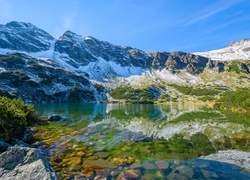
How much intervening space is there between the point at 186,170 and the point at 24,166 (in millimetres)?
17353

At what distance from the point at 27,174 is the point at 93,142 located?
24.8 meters

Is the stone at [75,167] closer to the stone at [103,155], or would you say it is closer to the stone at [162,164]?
the stone at [103,155]

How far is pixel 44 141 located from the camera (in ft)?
125

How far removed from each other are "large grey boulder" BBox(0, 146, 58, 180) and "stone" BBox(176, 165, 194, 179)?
14.8 meters

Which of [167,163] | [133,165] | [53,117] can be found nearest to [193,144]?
[167,163]

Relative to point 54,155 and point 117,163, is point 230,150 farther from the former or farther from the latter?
point 54,155

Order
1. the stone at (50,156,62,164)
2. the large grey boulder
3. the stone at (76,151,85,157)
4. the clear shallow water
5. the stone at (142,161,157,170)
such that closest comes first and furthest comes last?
the large grey boulder < the clear shallow water < the stone at (142,161,157,170) < the stone at (50,156,62,164) < the stone at (76,151,85,157)

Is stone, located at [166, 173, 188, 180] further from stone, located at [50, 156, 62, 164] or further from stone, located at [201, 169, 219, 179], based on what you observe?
stone, located at [50, 156, 62, 164]

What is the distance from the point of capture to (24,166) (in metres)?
14.8

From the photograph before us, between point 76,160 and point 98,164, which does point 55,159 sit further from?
point 98,164

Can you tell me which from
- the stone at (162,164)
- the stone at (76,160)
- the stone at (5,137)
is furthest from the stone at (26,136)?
the stone at (162,164)

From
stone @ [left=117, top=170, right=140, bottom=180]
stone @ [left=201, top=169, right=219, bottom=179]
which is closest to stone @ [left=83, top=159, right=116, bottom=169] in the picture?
stone @ [left=117, top=170, right=140, bottom=180]

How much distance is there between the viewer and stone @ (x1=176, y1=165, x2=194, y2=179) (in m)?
22.5

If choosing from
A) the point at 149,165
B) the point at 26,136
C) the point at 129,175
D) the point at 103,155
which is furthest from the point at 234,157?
the point at 26,136
